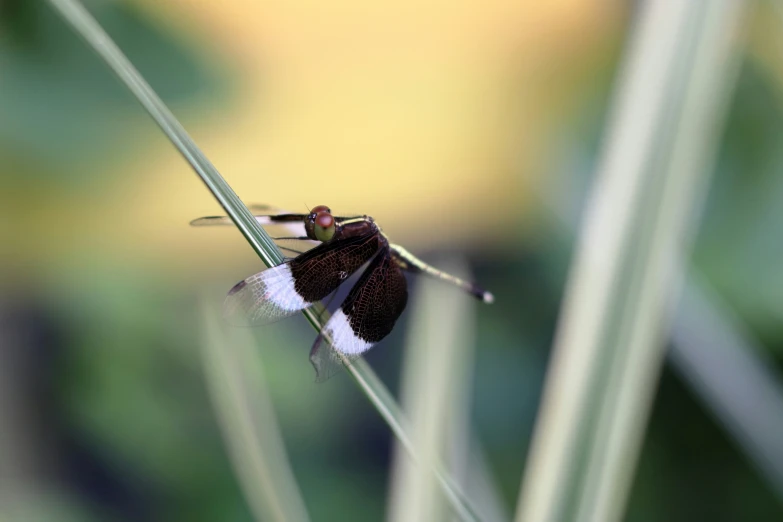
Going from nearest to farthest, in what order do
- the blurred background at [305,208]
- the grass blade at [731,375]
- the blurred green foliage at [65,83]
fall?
the grass blade at [731,375], the blurred background at [305,208], the blurred green foliage at [65,83]

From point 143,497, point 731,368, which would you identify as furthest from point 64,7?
point 731,368

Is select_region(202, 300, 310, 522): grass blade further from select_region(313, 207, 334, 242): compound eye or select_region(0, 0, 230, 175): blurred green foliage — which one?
select_region(0, 0, 230, 175): blurred green foliage

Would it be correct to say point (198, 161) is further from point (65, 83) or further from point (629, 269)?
point (65, 83)

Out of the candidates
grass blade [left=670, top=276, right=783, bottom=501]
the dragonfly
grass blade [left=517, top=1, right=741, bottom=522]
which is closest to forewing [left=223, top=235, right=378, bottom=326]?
the dragonfly

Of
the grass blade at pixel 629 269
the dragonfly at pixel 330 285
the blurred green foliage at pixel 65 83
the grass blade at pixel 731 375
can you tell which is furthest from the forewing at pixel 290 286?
the blurred green foliage at pixel 65 83

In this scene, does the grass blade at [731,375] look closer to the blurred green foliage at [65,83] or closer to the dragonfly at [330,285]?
the dragonfly at [330,285]

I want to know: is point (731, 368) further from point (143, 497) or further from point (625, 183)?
point (143, 497)
